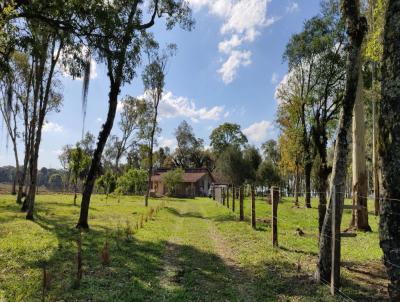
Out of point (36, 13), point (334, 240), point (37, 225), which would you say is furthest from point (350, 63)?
point (37, 225)

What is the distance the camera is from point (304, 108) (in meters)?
31.2

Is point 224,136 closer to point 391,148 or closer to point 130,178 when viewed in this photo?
point 130,178

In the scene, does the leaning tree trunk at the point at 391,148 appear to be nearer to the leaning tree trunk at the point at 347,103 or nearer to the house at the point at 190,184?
the leaning tree trunk at the point at 347,103

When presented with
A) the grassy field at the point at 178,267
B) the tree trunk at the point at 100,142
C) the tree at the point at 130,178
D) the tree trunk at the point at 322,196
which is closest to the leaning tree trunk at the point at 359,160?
the grassy field at the point at 178,267

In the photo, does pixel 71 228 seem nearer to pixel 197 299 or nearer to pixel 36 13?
pixel 36 13

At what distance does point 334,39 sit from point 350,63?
22733mm

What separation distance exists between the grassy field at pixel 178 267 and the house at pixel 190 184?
46897 mm

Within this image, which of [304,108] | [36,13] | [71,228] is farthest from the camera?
[304,108]

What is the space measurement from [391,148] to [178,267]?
6.17 m

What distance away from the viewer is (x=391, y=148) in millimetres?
4305

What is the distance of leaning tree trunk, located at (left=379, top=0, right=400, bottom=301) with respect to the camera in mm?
4242

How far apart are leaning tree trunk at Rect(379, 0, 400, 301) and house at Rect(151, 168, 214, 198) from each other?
55780 millimetres

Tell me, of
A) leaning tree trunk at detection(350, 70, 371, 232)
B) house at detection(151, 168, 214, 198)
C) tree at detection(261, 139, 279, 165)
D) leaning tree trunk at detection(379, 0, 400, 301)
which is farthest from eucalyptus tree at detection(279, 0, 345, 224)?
tree at detection(261, 139, 279, 165)

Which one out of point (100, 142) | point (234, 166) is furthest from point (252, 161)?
point (100, 142)
